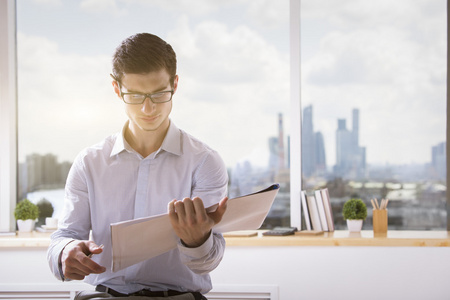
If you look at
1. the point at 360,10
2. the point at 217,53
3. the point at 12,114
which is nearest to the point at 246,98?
the point at 217,53

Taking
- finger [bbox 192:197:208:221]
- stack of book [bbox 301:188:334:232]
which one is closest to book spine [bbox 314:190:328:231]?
stack of book [bbox 301:188:334:232]

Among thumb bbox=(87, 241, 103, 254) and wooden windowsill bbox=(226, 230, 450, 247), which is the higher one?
thumb bbox=(87, 241, 103, 254)

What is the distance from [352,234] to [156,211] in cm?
197

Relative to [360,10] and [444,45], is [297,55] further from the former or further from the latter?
[444,45]

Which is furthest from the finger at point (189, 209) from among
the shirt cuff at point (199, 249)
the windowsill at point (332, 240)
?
the windowsill at point (332, 240)

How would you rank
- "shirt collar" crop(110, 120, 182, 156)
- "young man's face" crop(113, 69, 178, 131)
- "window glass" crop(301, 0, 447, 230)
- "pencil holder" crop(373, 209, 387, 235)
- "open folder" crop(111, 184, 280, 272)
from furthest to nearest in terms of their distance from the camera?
"window glass" crop(301, 0, 447, 230) → "pencil holder" crop(373, 209, 387, 235) → "shirt collar" crop(110, 120, 182, 156) → "young man's face" crop(113, 69, 178, 131) → "open folder" crop(111, 184, 280, 272)

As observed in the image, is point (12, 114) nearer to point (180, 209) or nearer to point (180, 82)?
point (180, 82)

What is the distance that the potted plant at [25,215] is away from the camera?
3.68m

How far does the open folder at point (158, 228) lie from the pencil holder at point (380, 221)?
6.62 ft

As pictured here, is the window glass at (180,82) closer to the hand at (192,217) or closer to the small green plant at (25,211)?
the small green plant at (25,211)

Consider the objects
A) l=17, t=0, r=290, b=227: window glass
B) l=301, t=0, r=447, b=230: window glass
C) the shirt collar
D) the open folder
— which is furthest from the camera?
l=17, t=0, r=290, b=227: window glass

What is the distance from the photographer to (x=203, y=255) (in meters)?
1.56

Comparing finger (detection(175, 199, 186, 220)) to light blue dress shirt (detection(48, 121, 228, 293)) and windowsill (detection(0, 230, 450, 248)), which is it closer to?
light blue dress shirt (detection(48, 121, 228, 293))

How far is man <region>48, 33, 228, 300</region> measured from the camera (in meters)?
1.72
